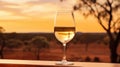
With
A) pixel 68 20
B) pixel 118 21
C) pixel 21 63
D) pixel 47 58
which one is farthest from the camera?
pixel 47 58

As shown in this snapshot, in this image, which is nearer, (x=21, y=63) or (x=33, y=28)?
(x=21, y=63)

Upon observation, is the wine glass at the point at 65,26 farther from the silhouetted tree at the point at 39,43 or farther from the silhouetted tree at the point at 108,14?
the silhouetted tree at the point at 39,43

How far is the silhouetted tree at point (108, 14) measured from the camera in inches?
87.0

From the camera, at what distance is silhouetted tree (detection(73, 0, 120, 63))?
2.21 meters

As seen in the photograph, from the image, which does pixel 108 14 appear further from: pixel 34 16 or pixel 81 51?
pixel 34 16

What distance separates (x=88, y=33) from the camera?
2248mm

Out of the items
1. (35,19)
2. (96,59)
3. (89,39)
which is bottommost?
(96,59)

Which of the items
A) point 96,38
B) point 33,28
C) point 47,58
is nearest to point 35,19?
point 33,28

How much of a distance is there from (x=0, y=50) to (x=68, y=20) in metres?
1.49

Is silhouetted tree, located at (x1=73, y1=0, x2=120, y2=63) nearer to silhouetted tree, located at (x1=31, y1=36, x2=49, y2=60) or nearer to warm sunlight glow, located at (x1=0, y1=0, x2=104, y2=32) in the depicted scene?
warm sunlight glow, located at (x1=0, y1=0, x2=104, y2=32)

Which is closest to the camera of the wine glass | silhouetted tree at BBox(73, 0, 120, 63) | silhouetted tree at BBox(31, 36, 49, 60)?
the wine glass

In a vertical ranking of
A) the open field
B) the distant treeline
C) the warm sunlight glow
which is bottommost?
the open field

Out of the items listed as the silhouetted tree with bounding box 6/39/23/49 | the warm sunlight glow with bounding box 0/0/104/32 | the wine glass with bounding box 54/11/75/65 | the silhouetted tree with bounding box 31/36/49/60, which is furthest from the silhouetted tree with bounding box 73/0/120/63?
the wine glass with bounding box 54/11/75/65

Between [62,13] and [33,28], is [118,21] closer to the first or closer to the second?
[33,28]
